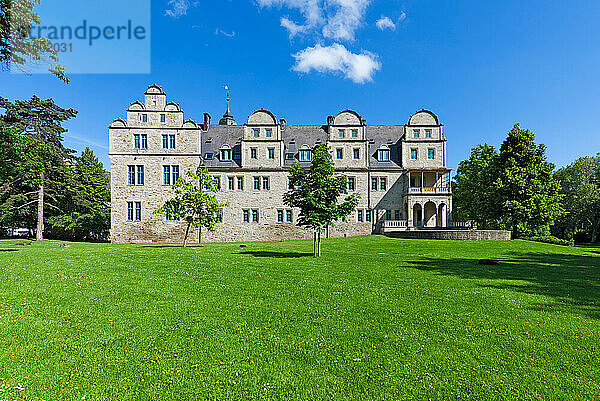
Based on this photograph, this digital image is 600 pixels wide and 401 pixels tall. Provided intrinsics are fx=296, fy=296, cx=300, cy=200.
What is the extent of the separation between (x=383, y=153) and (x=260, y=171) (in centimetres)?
1876

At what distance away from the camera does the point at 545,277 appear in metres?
14.7

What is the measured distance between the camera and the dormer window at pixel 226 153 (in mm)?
44125

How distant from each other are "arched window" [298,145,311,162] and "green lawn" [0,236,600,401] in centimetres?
3254

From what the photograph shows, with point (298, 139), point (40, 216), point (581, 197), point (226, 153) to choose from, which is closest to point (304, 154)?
point (298, 139)

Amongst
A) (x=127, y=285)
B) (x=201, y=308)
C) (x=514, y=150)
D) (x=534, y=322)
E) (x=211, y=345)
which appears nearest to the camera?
(x=211, y=345)

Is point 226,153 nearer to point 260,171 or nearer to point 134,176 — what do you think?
point 260,171

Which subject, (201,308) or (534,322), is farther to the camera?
(201,308)

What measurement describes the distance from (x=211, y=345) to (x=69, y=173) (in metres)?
52.9

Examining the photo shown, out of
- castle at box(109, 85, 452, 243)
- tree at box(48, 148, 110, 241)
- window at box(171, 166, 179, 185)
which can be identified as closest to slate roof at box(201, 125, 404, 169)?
castle at box(109, 85, 452, 243)

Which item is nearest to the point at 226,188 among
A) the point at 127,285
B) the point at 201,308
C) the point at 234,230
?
the point at 234,230

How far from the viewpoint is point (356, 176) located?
143 feet

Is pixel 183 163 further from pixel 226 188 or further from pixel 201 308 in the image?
pixel 201 308

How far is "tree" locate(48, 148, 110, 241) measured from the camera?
46.7 m

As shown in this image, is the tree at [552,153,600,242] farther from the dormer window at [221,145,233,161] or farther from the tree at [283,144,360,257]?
the dormer window at [221,145,233,161]
